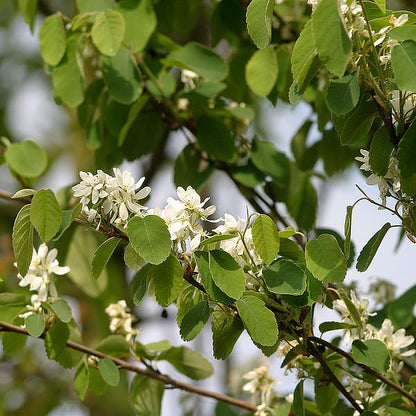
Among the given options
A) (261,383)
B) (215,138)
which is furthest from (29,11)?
(261,383)

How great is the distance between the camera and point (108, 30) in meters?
1.51

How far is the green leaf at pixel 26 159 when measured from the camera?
166 centimetres

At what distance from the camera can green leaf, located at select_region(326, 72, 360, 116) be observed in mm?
930

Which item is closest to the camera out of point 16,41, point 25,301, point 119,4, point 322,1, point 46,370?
point 322,1

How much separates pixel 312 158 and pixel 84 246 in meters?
0.63

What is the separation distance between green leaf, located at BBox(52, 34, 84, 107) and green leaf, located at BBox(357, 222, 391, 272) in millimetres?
864

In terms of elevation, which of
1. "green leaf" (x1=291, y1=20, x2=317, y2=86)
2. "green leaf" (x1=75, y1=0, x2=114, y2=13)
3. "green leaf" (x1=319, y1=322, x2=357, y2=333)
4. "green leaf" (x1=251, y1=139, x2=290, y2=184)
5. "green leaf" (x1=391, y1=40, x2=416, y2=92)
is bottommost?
"green leaf" (x1=251, y1=139, x2=290, y2=184)

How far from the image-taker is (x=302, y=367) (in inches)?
47.6

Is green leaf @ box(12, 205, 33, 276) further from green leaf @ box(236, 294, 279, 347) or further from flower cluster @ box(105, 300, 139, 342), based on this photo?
flower cluster @ box(105, 300, 139, 342)

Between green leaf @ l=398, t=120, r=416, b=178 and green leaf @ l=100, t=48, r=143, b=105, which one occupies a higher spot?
green leaf @ l=398, t=120, r=416, b=178

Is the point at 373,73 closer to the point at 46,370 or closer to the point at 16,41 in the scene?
the point at 46,370

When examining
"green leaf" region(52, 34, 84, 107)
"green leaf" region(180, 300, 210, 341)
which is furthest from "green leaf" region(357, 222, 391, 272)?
"green leaf" region(52, 34, 84, 107)

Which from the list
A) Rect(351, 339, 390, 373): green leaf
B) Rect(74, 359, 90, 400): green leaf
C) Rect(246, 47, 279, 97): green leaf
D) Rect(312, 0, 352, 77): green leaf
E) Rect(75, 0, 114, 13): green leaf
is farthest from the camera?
Rect(75, 0, 114, 13): green leaf

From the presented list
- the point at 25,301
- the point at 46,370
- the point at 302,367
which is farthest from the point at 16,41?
the point at 302,367
